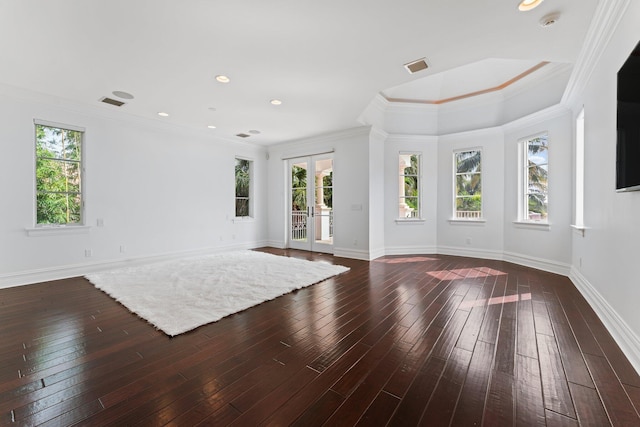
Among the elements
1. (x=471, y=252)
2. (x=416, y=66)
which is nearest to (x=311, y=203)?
(x=471, y=252)

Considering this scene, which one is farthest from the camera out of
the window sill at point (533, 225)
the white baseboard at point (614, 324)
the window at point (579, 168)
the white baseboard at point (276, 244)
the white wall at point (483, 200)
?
the white baseboard at point (276, 244)

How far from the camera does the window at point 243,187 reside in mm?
7258

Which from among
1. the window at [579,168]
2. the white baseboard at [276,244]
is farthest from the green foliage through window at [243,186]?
the window at [579,168]

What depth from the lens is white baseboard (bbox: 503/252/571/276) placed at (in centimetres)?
444

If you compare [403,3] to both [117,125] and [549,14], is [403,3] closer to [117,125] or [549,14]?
[549,14]

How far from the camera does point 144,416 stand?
1.51 metres

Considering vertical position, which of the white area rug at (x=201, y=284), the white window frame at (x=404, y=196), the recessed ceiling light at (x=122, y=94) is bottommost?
the white area rug at (x=201, y=284)

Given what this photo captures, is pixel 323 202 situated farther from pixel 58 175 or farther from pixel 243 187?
pixel 58 175

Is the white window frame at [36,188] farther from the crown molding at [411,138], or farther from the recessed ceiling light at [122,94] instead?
the crown molding at [411,138]

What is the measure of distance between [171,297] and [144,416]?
6.82ft

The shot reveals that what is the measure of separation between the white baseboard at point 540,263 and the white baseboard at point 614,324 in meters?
0.99

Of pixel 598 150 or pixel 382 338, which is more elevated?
pixel 598 150

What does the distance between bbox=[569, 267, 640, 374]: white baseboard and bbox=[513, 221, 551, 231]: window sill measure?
1403 millimetres

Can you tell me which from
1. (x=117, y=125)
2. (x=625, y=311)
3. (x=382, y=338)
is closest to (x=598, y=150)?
(x=625, y=311)
